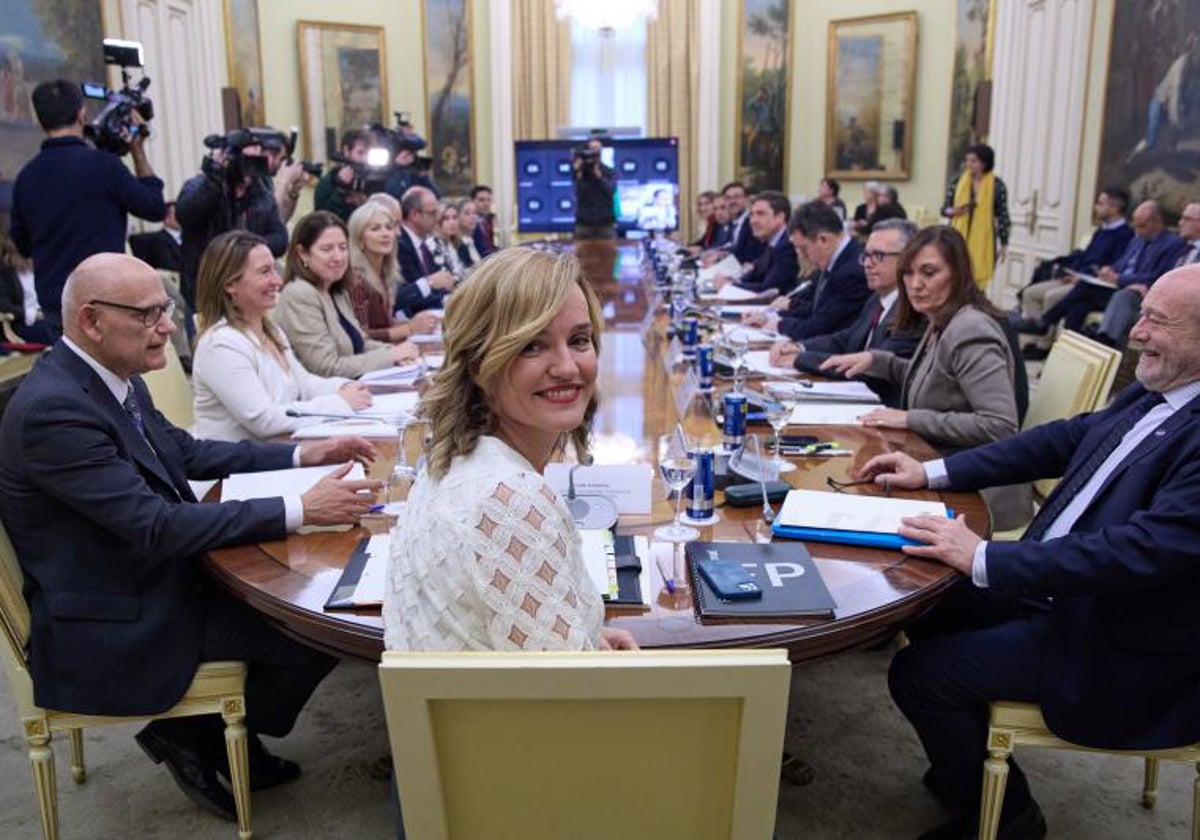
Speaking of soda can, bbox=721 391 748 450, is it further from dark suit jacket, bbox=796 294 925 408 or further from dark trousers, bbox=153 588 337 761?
dark suit jacket, bbox=796 294 925 408

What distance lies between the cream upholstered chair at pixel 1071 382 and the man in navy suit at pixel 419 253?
359 centimetres

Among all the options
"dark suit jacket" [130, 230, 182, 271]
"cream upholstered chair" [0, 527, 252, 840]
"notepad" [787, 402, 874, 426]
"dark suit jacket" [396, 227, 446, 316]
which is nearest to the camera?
"cream upholstered chair" [0, 527, 252, 840]

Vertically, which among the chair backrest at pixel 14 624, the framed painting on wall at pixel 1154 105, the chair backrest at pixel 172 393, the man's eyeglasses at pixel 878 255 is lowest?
the chair backrest at pixel 14 624

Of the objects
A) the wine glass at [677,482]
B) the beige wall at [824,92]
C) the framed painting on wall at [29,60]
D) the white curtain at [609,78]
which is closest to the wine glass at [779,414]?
the wine glass at [677,482]

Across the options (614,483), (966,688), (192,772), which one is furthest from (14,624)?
(966,688)

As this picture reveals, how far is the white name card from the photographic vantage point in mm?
2258

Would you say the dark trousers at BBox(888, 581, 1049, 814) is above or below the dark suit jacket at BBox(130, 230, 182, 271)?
below

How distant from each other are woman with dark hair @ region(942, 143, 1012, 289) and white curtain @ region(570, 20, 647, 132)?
196 inches

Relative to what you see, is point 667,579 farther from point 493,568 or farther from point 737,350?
point 737,350

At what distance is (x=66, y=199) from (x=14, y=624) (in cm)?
294

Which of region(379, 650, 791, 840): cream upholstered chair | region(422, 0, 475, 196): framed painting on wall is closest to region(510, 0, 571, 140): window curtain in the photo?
region(422, 0, 475, 196): framed painting on wall

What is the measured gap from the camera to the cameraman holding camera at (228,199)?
5.03m

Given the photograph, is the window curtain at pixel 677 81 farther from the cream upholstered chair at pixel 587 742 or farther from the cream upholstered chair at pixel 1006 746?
the cream upholstered chair at pixel 587 742

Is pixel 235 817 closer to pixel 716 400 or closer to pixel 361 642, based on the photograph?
pixel 361 642
